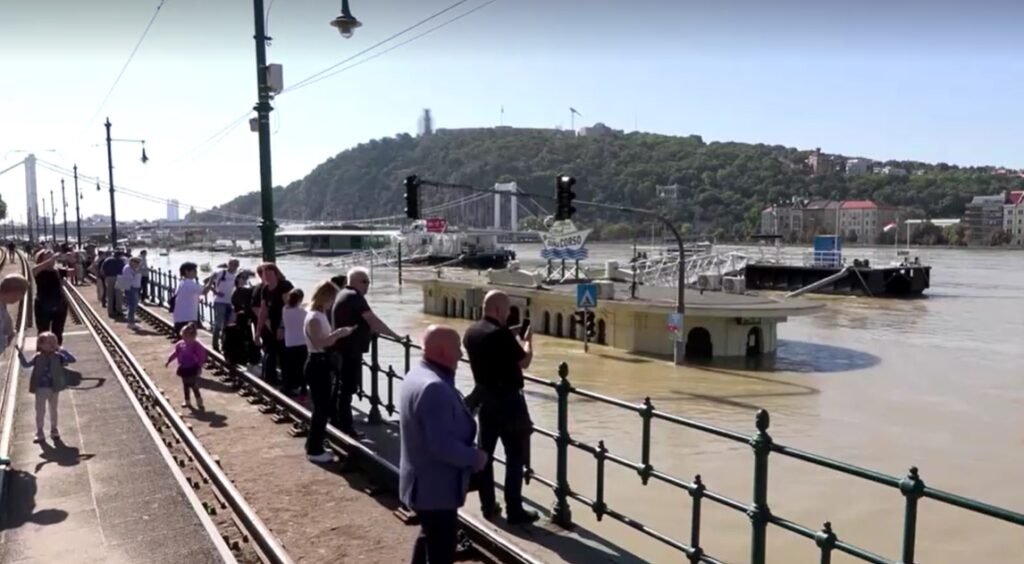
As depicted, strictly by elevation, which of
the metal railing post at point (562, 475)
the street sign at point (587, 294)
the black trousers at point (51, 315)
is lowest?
the street sign at point (587, 294)

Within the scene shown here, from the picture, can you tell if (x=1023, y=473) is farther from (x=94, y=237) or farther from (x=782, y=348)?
(x=94, y=237)

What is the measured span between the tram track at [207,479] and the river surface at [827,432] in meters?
2.56

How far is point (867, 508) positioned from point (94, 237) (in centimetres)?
15966

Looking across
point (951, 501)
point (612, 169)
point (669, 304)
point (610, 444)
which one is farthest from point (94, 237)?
point (951, 501)

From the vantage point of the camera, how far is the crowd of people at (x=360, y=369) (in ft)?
12.5

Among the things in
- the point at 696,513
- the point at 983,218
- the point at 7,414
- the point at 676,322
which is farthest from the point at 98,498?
the point at 983,218

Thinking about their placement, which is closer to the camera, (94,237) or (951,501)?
(951,501)

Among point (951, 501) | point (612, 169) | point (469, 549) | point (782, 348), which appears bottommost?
point (782, 348)

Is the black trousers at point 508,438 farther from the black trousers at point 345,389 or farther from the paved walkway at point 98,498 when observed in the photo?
the black trousers at point 345,389

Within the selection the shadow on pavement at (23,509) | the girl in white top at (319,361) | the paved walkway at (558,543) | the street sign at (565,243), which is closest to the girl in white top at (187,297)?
the shadow on pavement at (23,509)

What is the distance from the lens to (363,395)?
9.10m

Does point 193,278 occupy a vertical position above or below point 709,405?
above

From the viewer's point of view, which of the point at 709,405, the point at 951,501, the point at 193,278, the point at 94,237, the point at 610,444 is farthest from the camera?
the point at 94,237

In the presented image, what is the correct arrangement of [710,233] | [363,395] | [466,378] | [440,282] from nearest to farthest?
[363,395] < [466,378] < [440,282] < [710,233]
